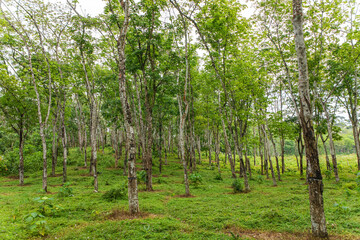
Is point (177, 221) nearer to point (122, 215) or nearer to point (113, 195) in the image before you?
point (122, 215)

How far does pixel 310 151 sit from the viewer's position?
5.55 meters

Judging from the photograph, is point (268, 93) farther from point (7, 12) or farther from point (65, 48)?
point (7, 12)

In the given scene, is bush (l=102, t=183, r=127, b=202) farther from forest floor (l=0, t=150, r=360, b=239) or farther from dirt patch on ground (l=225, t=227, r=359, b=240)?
dirt patch on ground (l=225, t=227, r=359, b=240)

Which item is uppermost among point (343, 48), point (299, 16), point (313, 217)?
point (343, 48)

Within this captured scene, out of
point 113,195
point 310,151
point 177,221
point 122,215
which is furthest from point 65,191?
point 310,151

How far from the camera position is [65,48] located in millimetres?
17812

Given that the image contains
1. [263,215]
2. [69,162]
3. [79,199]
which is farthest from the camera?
[69,162]

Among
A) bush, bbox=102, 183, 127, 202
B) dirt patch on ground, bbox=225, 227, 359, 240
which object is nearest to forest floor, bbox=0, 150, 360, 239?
dirt patch on ground, bbox=225, 227, 359, 240

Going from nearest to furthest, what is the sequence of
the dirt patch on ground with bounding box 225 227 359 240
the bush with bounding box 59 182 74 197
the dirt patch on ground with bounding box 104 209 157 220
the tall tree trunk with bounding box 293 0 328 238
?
1. the tall tree trunk with bounding box 293 0 328 238
2. the dirt patch on ground with bounding box 225 227 359 240
3. the dirt patch on ground with bounding box 104 209 157 220
4. the bush with bounding box 59 182 74 197

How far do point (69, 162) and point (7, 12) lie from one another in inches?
785

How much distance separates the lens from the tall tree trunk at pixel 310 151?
5.35m

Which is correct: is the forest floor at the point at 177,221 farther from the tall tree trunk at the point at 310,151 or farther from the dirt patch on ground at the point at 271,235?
the tall tree trunk at the point at 310,151

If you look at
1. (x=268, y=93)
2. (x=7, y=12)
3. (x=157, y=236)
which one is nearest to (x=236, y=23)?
(x=268, y=93)

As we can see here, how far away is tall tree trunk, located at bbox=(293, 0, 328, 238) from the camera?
535 centimetres
